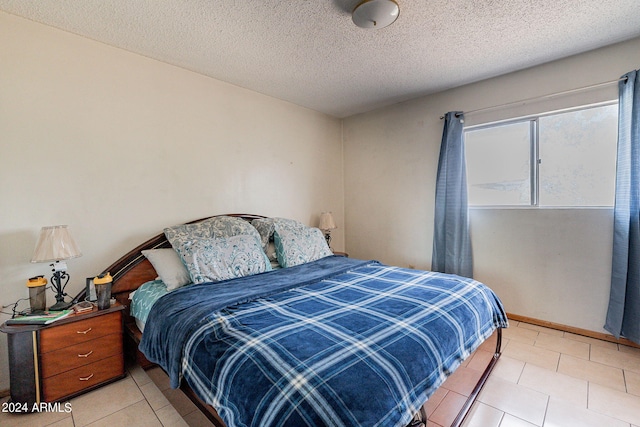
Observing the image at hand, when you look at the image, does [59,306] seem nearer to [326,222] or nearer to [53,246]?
[53,246]

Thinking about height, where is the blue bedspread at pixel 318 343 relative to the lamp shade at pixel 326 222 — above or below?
below

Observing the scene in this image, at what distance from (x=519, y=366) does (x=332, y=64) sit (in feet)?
9.42

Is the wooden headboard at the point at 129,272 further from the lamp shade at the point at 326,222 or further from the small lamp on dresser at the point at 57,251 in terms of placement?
the lamp shade at the point at 326,222

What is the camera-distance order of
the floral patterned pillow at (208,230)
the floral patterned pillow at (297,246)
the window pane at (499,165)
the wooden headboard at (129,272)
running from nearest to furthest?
1. the wooden headboard at (129,272)
2. the floral patterned pillow at (208,230)
3. the floral patterned pillow at (297,246)
4. the window pane at (499,165)

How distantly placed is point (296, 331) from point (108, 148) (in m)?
2.11

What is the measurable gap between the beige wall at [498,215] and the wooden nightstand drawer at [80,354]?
3010mm

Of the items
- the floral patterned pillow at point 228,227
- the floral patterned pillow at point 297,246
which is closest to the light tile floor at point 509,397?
the floral patterned pillow at point 228,227

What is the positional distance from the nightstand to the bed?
178 mm

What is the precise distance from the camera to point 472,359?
210 cm

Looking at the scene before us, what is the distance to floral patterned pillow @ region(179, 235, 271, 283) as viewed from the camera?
2.17 meters

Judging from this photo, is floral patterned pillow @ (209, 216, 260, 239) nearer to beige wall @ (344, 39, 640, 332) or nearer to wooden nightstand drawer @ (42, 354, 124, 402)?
wooden nightstand drawer @ (42, 354, 124, 402)

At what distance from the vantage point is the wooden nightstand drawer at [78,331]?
5.70ft

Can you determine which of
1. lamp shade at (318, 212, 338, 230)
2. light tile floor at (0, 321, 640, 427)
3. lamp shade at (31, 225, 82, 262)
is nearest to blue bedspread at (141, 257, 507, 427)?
light tile floor at (0, 321, 640, 427)

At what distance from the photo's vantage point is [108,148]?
2.31 metres
